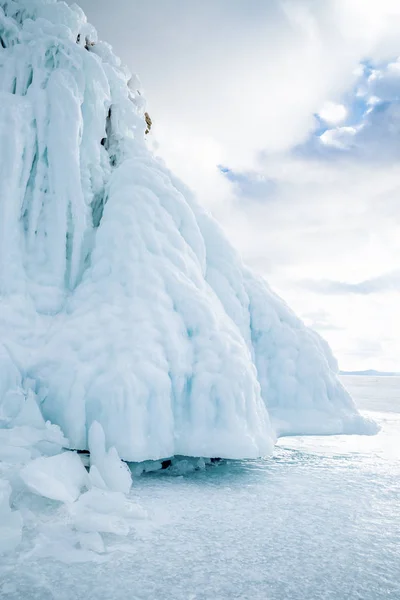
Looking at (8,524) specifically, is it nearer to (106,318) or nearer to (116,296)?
(106,318)

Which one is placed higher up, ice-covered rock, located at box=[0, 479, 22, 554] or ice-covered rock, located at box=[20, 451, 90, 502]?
ice-covered rock, located at box=[20, 451, 90, 502]

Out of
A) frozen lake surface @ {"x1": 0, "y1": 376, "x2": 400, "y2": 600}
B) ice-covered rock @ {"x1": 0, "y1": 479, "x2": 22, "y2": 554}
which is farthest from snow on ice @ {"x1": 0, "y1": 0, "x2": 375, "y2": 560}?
frozen lake surface @ {"x1": 0, "y1": 376, "x2": 400, "y2": 600}

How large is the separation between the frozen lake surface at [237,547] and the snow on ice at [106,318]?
31 cm

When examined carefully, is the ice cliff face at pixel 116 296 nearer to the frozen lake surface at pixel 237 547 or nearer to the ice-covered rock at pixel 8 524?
the frozen lake surface at pixel 237 547

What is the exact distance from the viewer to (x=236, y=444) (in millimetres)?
5840

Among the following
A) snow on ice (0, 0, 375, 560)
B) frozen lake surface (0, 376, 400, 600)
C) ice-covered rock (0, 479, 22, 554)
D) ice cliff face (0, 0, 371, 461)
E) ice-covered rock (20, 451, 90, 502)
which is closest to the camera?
frozen lake surface (0, 376, 400, 600)

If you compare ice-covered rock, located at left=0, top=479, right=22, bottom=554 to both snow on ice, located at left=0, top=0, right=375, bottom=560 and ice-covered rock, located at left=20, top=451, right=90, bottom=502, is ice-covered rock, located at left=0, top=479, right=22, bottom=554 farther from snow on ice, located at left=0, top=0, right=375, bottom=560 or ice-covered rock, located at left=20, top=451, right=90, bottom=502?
ice-covered rock, located at left=20, top=451, right=90, bottom=502

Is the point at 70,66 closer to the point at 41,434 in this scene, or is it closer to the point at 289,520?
the point at 41,434

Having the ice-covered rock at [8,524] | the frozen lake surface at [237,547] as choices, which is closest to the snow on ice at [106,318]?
the ice-covered rock at [8,524]

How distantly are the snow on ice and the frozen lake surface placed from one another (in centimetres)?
31

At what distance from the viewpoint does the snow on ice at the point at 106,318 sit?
A: 5.31m

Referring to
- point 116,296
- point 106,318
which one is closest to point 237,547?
point 106,318

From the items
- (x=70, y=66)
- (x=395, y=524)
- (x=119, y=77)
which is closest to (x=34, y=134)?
(x=70, y=66)

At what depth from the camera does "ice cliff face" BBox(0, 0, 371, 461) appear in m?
5.82
